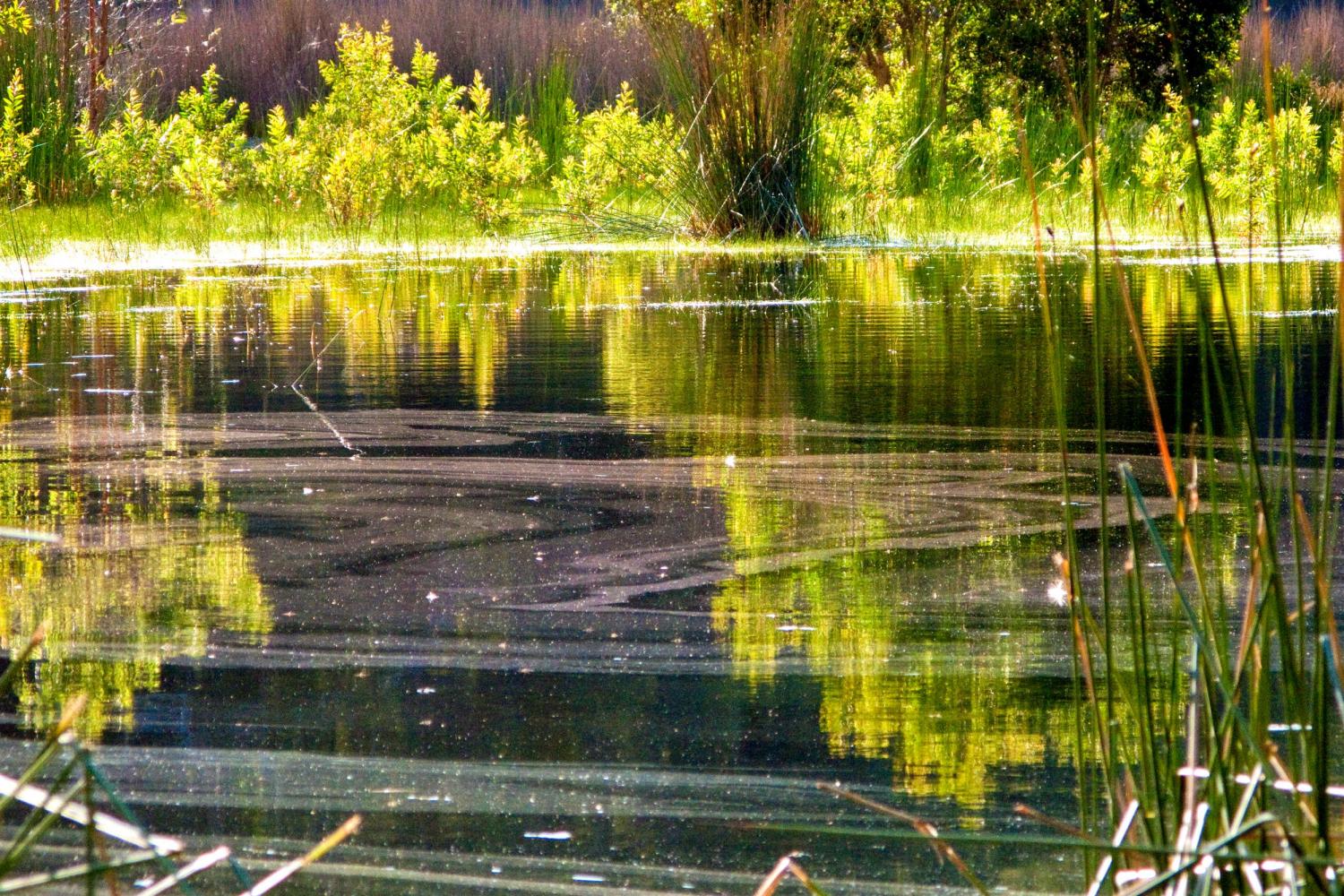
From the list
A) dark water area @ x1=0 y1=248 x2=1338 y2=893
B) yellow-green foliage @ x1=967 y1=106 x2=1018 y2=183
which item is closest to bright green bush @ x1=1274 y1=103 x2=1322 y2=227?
yellow-green foliage @ x1=967 y1=106 x2=1018 y2=183

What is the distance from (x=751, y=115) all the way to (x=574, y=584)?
20.3 feet

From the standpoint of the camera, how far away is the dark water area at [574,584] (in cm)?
141

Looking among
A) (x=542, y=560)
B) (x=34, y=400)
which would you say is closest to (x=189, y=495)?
(x=542, y=560)

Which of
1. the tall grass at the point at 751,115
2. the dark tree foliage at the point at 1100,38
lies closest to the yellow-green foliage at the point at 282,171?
the tall grass at the point at 751,115

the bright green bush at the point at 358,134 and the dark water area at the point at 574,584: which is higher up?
the bright green bush at the point at 358,134

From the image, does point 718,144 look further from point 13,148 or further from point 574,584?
point 574,584

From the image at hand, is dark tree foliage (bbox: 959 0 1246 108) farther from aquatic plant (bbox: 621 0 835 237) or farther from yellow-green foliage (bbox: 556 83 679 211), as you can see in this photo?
aquatic plant (bbox: 621 0 835 237)

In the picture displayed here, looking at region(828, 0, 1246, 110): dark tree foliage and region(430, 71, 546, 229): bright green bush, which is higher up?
region(828, 0, 1246, 110): dark tree foliage

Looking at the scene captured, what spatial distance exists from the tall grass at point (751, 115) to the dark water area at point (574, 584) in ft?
11.8

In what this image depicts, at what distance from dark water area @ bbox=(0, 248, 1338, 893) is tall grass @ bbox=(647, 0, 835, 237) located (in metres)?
3.59

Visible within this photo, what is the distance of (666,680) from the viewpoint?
1762 mm

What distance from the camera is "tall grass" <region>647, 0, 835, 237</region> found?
8133mm

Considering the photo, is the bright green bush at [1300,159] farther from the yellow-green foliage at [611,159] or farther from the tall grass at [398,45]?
the tall grass at [398,45]

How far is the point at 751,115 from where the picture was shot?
8.13 m
